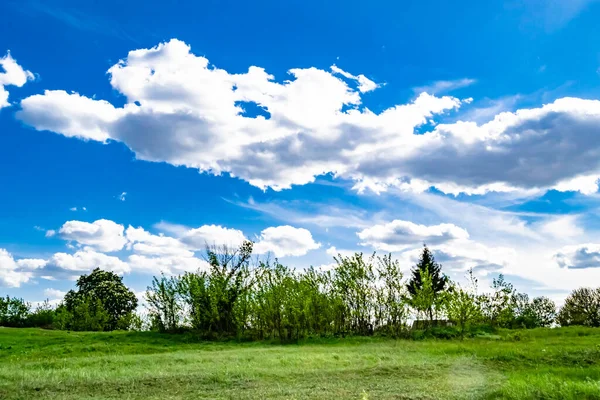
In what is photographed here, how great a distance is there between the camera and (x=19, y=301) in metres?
63.4

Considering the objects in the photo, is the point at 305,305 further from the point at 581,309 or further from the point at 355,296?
the point at 581,309

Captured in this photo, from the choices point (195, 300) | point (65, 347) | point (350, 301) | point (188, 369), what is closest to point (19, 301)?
point (195, 300)

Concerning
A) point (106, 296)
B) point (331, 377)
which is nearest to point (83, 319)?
point (106, 296)

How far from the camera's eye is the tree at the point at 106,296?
62219mm

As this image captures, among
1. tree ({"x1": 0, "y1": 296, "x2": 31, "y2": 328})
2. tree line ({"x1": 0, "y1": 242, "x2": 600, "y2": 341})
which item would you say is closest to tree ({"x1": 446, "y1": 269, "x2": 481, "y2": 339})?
tree line ({"x1": 0, "y1": 242, "x2": 600, "y2": 341})

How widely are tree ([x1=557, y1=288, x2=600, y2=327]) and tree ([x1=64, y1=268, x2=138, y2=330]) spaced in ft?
165

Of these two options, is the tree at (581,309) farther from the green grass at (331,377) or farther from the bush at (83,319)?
the bush at (83,319)

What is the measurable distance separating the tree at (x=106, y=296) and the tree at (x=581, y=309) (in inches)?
1983

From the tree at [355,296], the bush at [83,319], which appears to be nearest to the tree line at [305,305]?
the tree at [355,296]

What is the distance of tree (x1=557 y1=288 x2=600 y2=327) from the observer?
5521cm

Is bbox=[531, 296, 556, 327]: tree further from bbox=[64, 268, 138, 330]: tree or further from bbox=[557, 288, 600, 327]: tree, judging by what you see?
bbox=[64, 268, 138, 330]: tree

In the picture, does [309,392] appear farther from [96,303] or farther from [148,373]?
[96,303]

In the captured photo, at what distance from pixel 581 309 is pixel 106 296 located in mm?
56506

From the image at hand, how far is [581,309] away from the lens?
57594 mm
